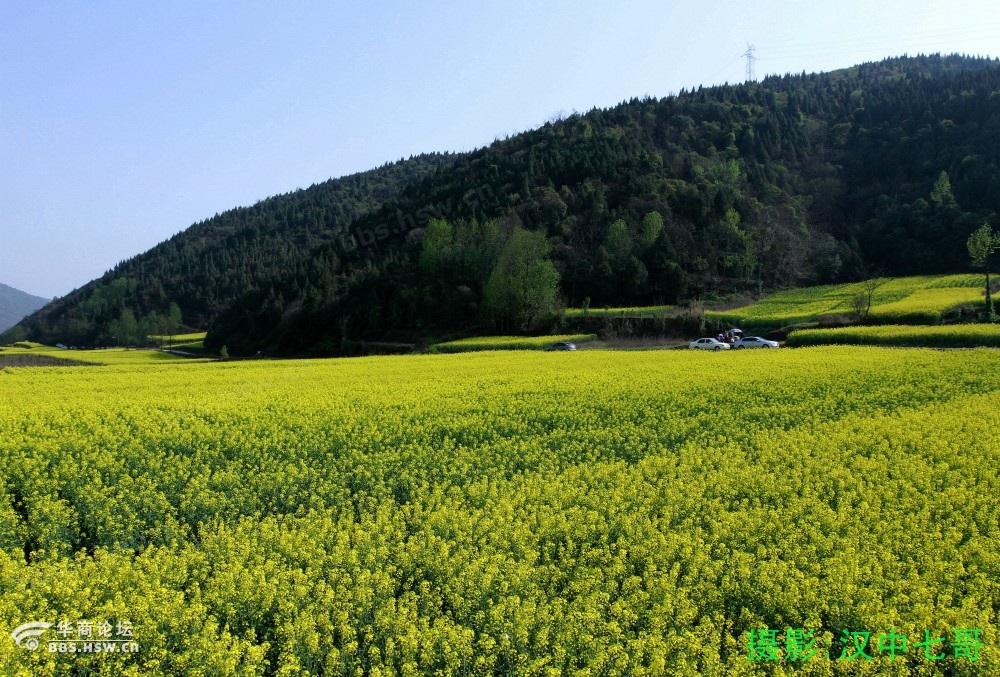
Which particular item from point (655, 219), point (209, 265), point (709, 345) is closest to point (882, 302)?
point (709, 345)

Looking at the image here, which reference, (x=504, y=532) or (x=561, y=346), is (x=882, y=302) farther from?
(x=504, y=532)

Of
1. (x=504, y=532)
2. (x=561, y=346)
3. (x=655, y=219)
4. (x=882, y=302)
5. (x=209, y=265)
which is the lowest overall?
(x=504, y=532)

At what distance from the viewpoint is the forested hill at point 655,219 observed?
217 feet

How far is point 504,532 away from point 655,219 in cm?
6765

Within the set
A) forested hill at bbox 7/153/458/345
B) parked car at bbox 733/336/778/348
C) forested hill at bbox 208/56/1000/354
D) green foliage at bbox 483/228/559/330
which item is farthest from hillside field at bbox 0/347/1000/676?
forested hill at bbox 7/153/458/345

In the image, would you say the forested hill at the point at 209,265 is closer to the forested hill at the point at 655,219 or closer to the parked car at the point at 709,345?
the forested hill at the point at 655,219

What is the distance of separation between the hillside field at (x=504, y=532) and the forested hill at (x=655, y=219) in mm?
43686

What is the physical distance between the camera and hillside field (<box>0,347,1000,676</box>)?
584 centimetres

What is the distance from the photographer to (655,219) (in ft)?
235

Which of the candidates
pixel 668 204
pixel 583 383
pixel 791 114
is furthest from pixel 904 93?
pixel 583 383

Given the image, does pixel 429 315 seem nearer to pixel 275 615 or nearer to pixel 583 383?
pixel 583 383

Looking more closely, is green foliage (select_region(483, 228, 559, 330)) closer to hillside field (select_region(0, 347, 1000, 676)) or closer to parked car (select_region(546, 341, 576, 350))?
parked car (select_region(546, 341, 576, 350))

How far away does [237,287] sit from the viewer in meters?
128

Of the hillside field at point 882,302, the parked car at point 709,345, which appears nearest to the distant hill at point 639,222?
the hillside field at point 882,302
